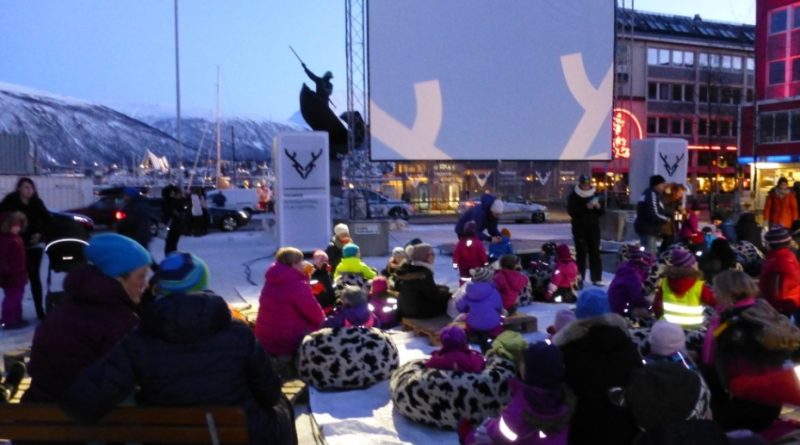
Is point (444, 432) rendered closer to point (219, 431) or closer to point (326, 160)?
point (219, 431)

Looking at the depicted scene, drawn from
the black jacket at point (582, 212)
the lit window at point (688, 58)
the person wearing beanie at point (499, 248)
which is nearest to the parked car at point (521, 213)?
the black jacket at point (582, 212)

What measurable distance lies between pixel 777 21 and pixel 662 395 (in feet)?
131

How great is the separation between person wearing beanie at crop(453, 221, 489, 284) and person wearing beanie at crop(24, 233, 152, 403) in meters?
6.05

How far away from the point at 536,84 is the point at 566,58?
3.10 ft

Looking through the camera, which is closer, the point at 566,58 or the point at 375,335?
the point at 375,335

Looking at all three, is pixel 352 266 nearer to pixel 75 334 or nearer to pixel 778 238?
pixel 778 238

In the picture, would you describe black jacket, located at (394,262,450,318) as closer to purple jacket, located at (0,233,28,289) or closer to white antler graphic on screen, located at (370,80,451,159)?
purple jacket, located at (0,233,28,289)

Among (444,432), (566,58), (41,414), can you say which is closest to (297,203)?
(566,58)

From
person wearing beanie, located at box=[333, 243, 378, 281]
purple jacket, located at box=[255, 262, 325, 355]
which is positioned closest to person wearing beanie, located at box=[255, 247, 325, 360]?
purple jacket, located at box=[255, 262, 325, 355]

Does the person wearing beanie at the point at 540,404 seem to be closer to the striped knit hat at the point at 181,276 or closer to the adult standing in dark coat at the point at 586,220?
the striped knit hat at the point at 181,276

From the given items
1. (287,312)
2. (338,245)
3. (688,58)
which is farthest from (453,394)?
(688,58)

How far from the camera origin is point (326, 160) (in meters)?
13.1

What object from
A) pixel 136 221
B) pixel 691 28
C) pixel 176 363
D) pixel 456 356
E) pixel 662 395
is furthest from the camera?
pixel 691 28

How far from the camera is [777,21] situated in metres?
35.9
